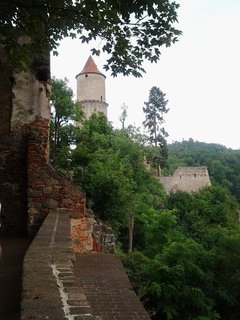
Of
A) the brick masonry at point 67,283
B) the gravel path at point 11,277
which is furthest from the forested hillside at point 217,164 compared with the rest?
the brick masonry at point 67,283

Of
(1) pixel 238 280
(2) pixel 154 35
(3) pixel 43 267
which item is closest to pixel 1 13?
(2) pixel 154 35

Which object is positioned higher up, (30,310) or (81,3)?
(81,3)

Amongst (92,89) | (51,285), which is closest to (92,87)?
(92,89)

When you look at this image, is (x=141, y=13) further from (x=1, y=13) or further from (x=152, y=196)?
(x=152, y=196)

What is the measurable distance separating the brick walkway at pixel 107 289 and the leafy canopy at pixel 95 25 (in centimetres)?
360

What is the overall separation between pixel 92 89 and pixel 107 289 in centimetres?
4747

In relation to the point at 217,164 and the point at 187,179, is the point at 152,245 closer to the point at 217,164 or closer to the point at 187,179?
the point at 187,179

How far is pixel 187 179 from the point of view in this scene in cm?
4741

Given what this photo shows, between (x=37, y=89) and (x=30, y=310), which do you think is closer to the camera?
(x=30, y=310)

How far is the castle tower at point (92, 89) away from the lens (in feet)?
170

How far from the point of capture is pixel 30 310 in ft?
9.28

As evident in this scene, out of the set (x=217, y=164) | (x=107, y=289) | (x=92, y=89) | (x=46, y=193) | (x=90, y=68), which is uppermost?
(x=90, y=68)

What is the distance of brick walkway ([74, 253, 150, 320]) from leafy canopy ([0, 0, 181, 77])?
3595mm

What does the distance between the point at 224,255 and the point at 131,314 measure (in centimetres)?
1191
